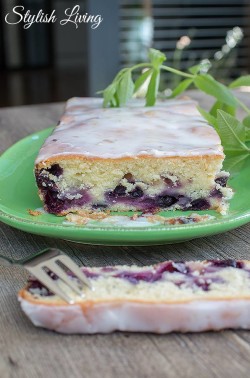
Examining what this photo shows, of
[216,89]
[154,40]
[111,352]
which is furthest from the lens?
[154,40]

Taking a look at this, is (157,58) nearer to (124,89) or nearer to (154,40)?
(124,89)

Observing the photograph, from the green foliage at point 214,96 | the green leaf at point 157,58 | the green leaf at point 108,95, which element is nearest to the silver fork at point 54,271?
the green foliage at point 214,96

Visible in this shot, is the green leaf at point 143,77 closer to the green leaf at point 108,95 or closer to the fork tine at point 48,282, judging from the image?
the green leaf at point 108,95

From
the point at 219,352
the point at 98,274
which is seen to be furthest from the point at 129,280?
the point at 219,352

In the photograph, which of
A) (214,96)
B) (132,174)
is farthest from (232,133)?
(132,174)

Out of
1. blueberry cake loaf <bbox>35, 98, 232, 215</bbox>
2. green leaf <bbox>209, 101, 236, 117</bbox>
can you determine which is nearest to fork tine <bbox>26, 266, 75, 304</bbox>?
blueberry cake loaf <bbox>35, 98, 232, 215</bbox>

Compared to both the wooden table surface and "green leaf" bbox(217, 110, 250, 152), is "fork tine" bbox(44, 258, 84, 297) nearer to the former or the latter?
the wooden table surface

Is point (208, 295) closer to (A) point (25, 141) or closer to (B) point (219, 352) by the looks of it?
(B) point (219, 352)
